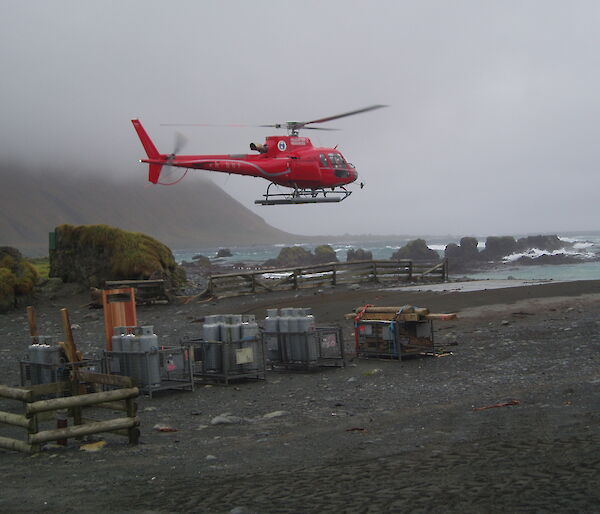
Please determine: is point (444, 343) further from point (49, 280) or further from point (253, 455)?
point (49, 280)

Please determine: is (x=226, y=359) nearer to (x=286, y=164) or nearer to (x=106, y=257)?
(x=286, y=164)

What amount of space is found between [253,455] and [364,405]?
381 cm

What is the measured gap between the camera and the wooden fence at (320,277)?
1335 inches

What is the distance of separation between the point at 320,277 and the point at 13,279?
1347 centimetres

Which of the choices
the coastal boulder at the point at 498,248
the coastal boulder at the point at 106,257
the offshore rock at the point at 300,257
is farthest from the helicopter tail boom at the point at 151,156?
the coastal boulder at the point at 498,248

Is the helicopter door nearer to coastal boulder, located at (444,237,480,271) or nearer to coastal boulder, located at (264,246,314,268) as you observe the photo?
coastal boulder, located at (444,237,480,271)

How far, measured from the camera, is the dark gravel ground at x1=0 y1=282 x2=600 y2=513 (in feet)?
25.3

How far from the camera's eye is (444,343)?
66.4ft

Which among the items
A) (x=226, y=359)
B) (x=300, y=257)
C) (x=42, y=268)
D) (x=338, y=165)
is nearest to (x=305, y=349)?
(x=226, y=359)

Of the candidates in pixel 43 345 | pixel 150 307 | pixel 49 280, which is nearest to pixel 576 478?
pixel 43 345

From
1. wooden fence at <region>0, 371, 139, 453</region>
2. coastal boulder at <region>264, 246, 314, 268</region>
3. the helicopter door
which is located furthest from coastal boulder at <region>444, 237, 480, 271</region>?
wooden fence at <region>0, 371, 139, 453</region>

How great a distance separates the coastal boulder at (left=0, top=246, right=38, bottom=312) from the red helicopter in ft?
27.8

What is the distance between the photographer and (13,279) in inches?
1270

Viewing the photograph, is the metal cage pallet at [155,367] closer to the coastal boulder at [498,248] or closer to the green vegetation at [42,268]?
the green vegetation at [42,268]
